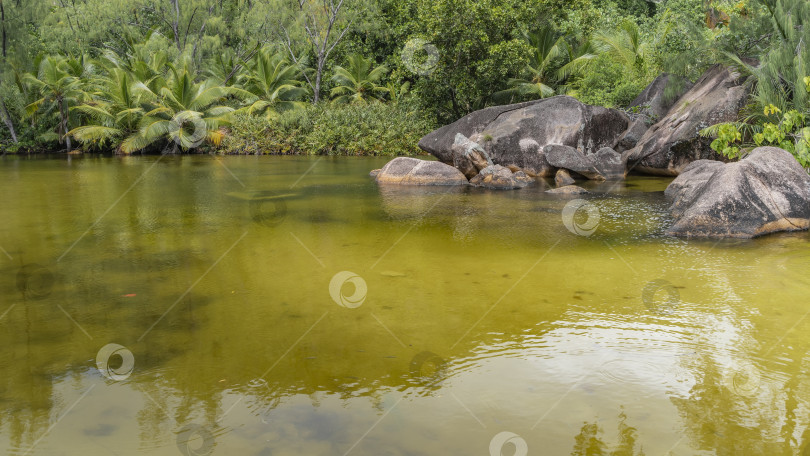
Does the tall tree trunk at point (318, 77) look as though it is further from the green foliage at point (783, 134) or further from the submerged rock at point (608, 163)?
the green foliage at point (783, 134)

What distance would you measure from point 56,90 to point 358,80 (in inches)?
455

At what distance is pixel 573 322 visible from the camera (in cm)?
456

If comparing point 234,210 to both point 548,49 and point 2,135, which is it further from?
point 2,135

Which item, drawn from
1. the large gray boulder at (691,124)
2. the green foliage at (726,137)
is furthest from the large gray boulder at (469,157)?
the green foliage at (726,137)

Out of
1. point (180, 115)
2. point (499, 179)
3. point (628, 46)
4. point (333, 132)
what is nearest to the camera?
point (499, 179)

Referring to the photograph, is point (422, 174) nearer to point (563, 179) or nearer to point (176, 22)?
point (563, 179)

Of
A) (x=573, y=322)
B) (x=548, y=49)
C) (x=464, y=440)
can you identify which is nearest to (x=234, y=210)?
(x=573, y=322)

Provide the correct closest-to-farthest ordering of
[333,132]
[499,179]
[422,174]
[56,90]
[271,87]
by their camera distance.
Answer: [499,179]
[422,174]
[333,132]
[56,90]
[271,87]

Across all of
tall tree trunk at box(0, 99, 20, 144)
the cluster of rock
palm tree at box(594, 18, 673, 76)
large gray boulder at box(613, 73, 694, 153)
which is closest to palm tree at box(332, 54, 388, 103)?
palm tree at box(594, 18, 673, 76)

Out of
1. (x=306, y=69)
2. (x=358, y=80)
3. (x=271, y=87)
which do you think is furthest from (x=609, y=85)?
(x=306, y=69)

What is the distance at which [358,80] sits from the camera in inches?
1083

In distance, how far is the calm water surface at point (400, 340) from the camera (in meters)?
3.05

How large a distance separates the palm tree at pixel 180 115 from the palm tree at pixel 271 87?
130cm

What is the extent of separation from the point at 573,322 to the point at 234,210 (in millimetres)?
6503
